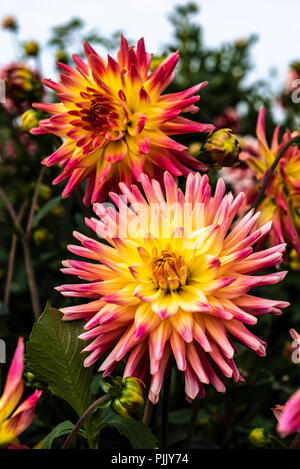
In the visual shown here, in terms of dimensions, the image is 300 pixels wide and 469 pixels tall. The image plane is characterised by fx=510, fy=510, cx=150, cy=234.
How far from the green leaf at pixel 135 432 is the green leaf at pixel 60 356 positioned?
0.12 ft

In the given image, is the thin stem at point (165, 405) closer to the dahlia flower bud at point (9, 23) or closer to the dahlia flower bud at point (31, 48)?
the dahlia flower bud at point (31, 48)

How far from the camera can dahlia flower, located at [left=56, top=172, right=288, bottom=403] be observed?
1.50 feet

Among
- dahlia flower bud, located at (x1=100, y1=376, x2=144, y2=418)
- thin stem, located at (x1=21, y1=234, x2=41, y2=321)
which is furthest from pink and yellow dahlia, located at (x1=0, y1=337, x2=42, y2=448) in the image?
thin stem, located at (x1=21, y1=234, x2=41, y2=321)

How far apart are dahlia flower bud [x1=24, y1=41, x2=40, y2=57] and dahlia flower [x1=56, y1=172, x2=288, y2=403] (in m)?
0.95

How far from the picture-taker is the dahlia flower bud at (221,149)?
59 cm

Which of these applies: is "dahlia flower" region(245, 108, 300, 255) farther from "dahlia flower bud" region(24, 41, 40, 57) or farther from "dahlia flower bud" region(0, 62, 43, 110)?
"dahlia flower bud" region(24, 41, 40, 57)

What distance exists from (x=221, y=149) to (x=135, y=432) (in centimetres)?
32

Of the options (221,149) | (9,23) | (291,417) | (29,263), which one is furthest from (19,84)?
(9,23)

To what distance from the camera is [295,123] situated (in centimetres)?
141

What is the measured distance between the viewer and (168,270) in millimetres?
515

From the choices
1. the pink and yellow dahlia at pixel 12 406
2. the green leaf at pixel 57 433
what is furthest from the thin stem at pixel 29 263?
the pink and yellow dahlia at pixel 12 406

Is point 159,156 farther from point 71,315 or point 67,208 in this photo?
point 67,208

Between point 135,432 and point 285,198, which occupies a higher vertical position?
point 285,198

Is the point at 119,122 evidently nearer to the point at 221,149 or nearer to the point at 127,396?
the point at 221,149
